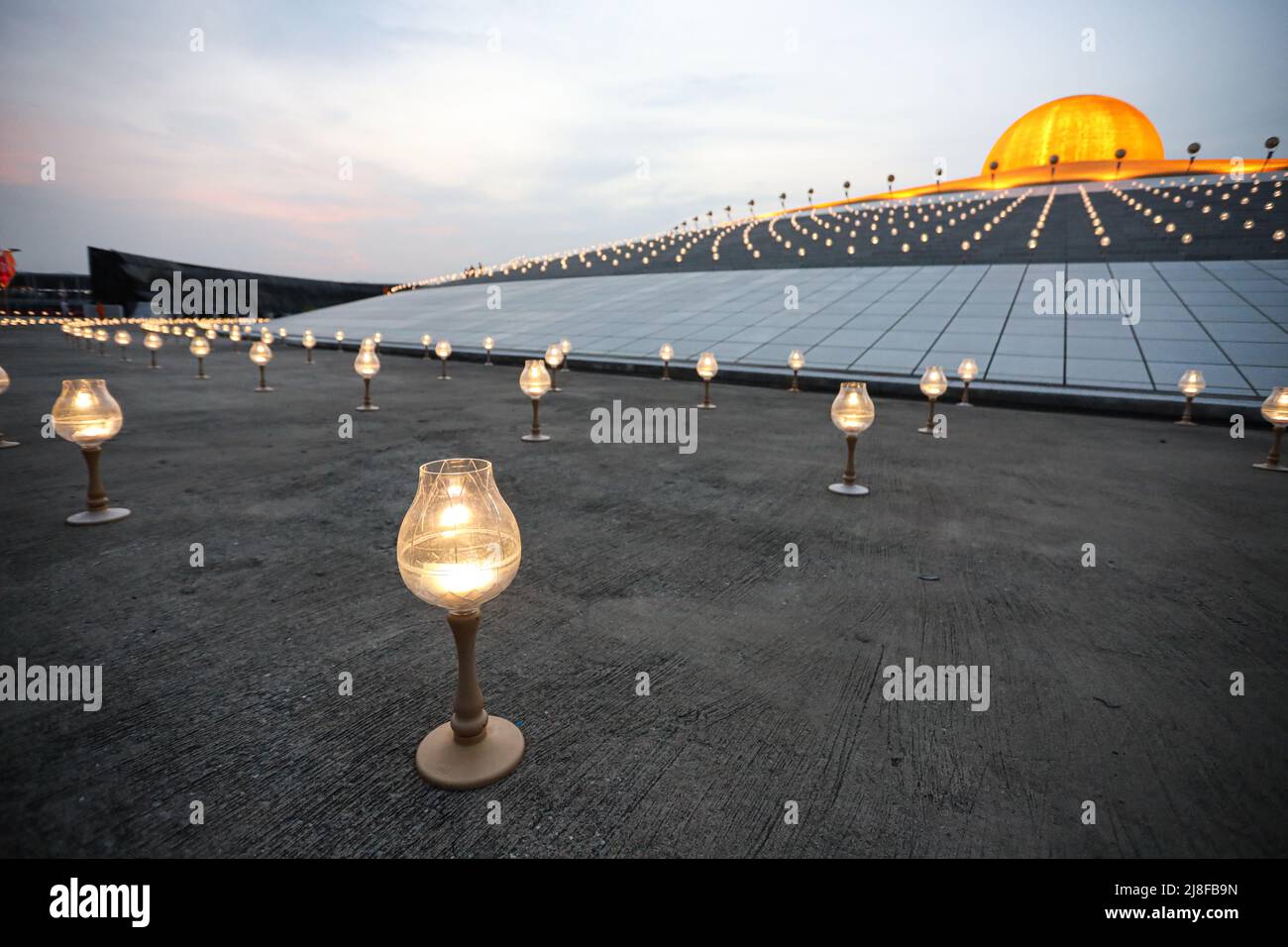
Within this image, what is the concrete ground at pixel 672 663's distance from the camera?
2105mm

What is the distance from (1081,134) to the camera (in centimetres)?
6438

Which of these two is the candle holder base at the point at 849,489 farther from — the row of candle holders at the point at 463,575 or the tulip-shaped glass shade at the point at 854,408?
the row of candle holders at the point at 463,575

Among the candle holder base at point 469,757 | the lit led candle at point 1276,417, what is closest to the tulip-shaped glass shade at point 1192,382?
the lit led candle at point 1276,417

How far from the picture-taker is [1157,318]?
1573cm

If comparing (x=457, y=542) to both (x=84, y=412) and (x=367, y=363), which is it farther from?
(x=367, y=363)

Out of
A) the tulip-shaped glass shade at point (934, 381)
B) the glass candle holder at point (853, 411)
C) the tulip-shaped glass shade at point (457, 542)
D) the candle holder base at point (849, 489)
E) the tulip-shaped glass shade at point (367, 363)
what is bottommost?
the candle holder base at point (849, 489)

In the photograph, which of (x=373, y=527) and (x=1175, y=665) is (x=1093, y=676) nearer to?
(x=1175, y=665)

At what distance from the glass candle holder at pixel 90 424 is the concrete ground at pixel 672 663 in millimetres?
271

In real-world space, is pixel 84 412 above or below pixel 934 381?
below

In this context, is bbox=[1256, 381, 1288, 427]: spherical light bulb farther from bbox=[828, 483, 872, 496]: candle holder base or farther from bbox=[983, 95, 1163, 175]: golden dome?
bbox=[983, 95, 1163, 175]: golden dome

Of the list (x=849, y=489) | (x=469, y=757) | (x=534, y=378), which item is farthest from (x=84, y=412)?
(x=849, y=489)

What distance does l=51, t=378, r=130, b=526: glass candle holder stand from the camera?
4.86 metres

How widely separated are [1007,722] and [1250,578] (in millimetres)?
3102

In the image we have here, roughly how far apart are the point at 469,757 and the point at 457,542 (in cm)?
86
